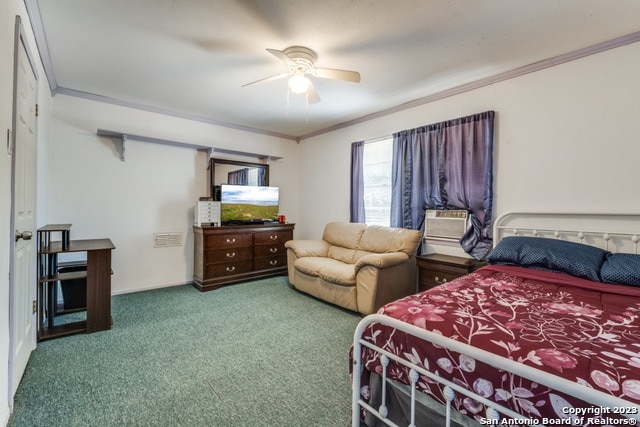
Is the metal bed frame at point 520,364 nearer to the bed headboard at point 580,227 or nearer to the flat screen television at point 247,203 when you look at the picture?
the bed headboard at point 580,227

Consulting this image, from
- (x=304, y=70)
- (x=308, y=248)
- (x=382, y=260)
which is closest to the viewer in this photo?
(x=304, y=70)

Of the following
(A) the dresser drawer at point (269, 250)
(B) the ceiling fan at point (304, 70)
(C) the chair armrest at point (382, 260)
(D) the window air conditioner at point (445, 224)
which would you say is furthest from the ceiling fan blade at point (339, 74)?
(A) the dresser drawer at point (269, 250)

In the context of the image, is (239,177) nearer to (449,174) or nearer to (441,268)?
(449,174)

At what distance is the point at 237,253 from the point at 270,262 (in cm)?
58

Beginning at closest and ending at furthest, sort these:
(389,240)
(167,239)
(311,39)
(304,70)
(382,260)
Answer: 1. (311,39)
2. (304,70)
3. (382,260)
4. (389,240)
5. (167,239)

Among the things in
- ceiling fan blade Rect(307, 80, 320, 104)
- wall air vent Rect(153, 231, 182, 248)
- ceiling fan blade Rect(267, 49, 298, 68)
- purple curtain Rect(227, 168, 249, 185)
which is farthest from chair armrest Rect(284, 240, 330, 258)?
ceiling fan blade Rect(267, 49, 298, 68)

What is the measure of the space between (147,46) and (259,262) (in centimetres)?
302

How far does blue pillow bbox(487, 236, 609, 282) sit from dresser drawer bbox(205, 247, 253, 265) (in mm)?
3164

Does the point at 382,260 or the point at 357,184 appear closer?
the point at 382,260

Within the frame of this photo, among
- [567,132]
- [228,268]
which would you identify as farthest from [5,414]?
[567,132]

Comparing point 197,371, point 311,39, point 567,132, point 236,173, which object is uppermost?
point 311,39

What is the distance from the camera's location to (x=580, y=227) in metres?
2.42

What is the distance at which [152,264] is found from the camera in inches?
155

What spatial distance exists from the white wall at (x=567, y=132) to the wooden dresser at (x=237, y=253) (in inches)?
115
